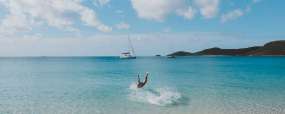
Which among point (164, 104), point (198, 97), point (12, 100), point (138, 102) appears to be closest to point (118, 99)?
point (138, 102)

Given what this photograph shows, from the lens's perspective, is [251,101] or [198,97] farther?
[198,97]

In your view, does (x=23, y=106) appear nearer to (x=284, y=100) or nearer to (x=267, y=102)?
(x=267, y=102)

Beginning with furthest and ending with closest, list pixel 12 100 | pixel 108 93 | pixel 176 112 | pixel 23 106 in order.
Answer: pixel 108 93 → pixel 12 100 → pixel 23 106 → pixel 176 112

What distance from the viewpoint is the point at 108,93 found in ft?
101

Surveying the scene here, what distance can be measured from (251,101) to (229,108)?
12.0 feet

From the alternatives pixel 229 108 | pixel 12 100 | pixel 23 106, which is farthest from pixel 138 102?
pixel 12 100

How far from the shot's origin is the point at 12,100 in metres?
26.6

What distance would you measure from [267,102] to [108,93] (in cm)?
1425

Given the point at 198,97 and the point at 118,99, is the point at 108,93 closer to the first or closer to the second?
the point at 118,99

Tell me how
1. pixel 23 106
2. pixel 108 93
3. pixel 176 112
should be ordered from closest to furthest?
pixel 176 112
pixel 23 106
pixel 108 93

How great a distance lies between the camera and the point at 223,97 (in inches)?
1065

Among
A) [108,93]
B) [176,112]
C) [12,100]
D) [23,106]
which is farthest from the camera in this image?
[108,93]

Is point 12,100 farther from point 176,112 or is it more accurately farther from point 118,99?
point 176,112

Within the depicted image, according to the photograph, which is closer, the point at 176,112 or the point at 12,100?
the point at 176,112
